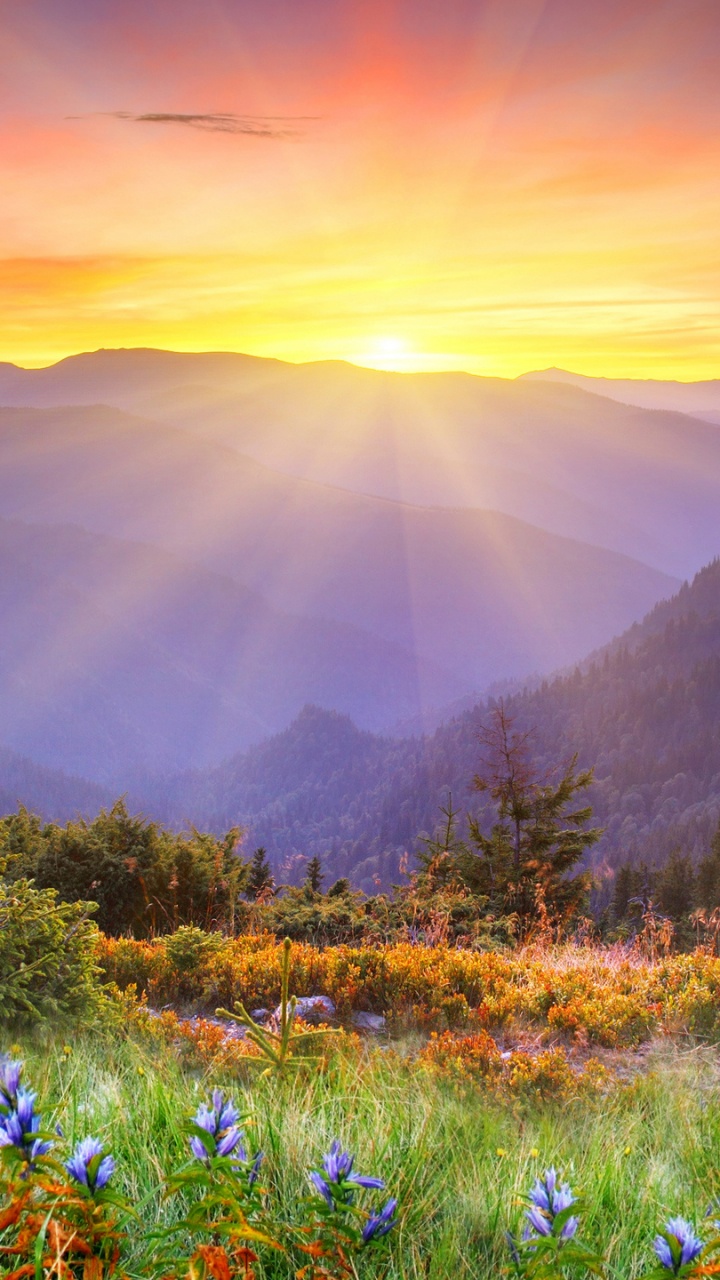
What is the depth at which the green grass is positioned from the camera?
224 centimetres

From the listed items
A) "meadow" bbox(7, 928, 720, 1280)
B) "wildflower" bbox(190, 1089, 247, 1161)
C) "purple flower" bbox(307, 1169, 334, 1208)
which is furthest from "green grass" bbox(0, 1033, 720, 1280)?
"purple flower" bbox(307, 1169, 334, 1208)

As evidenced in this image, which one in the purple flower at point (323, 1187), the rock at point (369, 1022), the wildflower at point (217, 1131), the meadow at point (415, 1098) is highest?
the wildflower at point (217, 1131)

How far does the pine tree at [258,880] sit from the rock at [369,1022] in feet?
15.1

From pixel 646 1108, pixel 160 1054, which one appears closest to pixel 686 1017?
pixel 646 1108

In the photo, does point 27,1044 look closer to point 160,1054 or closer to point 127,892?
point 160,1054

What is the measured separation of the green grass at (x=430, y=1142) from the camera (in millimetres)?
2242

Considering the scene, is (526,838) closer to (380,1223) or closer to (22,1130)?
(380,1223)

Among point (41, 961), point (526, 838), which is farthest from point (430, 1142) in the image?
point (526, 838)

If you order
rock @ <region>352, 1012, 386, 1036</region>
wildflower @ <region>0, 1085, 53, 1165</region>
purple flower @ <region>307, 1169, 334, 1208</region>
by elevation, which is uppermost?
wildflower @ <region>0, 1085, 53, 1165</region>

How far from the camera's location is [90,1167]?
1.70 meters

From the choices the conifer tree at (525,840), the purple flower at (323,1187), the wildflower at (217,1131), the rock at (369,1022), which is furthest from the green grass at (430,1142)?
the conifer tree at (525,840)

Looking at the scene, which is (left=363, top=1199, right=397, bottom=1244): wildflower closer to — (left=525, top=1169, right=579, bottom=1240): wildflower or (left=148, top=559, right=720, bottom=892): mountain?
(left=525, top=1169, right=579, bottom=1240): wildflower

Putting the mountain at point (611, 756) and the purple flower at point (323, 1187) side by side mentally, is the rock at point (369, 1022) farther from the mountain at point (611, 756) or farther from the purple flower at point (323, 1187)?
the mountain at point (611, 756)

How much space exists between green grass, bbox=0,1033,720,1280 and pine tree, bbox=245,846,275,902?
6461mm
